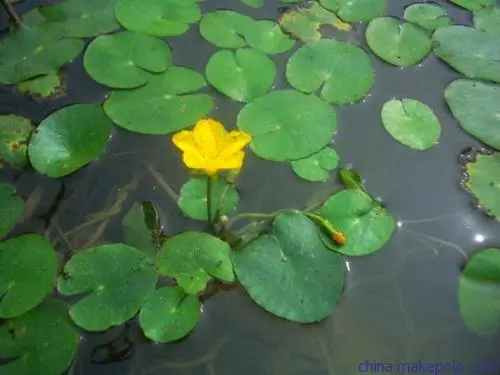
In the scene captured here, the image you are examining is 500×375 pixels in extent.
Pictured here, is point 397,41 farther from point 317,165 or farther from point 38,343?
point 38,343

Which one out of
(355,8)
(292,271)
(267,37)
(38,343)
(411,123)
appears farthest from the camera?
(355,8)

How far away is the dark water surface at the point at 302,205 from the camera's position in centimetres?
135

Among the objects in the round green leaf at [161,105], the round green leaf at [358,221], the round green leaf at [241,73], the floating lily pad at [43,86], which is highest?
the round green leaf at [241,73]

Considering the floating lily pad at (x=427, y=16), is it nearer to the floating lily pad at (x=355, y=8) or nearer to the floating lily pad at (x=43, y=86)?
the floating lily pad at (x=355, y=8)

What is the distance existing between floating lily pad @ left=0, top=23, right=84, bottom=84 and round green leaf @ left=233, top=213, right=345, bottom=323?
0.85 metres

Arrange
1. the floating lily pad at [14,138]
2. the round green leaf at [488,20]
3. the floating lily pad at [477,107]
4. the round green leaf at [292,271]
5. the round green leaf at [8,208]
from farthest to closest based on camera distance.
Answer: the round green leaf at [488,20], the floating lily pad at [477,107], the floating lily pad at [14,138], the round green leaf at [8,208], the round green leaf at [292,271]

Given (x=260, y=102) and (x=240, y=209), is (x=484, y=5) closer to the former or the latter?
(x=260, y=102)

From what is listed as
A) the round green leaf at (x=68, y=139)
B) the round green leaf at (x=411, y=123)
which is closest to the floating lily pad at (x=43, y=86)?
the round green leaf at (x=68, y=139)

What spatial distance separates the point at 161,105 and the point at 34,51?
46 centimetres

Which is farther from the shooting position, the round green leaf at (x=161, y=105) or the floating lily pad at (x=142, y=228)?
the round green leaf at (x=161, y=105)

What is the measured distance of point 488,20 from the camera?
1985mm

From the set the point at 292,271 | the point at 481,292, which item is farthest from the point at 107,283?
the point at 481,292

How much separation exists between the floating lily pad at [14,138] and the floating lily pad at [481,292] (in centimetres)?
119

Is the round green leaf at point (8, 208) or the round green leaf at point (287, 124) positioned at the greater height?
the round green leaf at point (287, 124)
